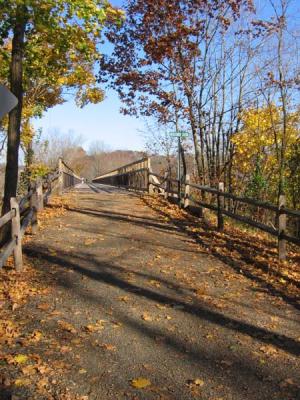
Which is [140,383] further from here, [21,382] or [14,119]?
[14,119]

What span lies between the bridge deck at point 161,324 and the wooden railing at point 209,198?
133 cm

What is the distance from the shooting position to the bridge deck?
4.43 meters

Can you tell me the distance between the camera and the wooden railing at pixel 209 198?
9094 millimetres

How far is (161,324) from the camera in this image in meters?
5.85

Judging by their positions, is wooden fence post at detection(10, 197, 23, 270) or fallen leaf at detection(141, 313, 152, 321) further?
wooden fence post at detection(10, 197, 23, 270)

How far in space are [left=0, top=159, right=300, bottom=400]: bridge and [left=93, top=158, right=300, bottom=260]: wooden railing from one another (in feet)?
0.33

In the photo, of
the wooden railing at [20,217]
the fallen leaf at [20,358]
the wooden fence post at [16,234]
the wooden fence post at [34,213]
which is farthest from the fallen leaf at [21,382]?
the wooden fence post at [34,213]

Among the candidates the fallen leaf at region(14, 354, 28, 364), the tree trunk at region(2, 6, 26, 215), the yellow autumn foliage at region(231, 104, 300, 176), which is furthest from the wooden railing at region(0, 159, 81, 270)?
the yellow autumn foliage at region(231, 104, 300, 176)

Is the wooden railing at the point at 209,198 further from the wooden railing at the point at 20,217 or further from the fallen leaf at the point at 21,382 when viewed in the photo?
the fallen leaf at the point at 21,382

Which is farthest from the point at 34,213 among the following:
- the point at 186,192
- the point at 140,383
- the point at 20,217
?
the point at 140,383

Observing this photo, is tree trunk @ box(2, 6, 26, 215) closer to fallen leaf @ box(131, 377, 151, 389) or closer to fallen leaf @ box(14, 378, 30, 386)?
fallen leaf @ box(14, 378, 30, 386)

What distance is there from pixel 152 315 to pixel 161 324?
31 cm

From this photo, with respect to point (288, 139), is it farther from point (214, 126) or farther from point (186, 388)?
point (186, 388)

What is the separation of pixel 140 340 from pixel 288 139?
21917 millimetres
